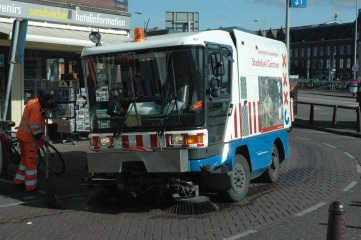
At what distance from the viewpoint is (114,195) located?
9.46 metres

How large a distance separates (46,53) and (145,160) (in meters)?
10.4

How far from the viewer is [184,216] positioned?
8227 mm

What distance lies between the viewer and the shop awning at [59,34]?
589 inches

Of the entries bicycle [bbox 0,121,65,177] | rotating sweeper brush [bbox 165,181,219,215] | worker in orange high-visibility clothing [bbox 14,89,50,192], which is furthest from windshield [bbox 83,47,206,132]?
bicycle [bbox 0,121,65,177]

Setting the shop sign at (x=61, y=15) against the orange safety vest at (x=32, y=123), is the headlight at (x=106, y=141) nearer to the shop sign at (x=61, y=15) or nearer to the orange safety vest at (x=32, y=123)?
the orange safety vest at (x=32, y=123)

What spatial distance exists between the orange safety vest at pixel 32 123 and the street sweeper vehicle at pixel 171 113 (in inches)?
55.1

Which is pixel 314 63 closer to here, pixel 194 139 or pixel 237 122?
pixel 237 122

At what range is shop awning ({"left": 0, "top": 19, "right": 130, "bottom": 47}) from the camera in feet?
49.1

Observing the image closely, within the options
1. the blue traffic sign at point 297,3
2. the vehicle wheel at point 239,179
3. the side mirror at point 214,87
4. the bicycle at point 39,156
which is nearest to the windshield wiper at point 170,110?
the side mirror at point 214,87

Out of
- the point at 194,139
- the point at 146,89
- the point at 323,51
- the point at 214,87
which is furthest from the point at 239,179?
the point at 323,51

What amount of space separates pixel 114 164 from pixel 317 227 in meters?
2.91

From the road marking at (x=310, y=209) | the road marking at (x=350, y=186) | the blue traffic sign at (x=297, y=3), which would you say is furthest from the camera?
the blue traffic sign at (x=297, y=3)

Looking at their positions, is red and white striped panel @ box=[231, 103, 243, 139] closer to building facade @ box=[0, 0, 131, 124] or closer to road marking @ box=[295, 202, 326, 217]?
→ road marking @ box=[295, 202, 326, 217]

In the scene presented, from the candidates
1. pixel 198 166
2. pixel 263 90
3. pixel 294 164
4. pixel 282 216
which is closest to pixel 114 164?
pixel 198 166
